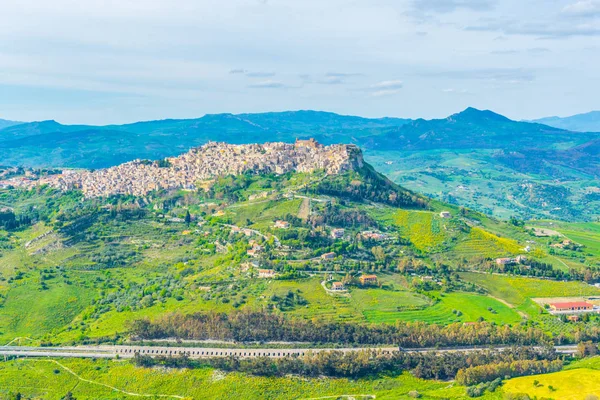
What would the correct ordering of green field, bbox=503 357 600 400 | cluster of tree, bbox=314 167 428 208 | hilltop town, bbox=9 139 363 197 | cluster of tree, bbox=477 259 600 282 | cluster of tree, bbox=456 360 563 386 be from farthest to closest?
1. hilltop town, bbox=9 139 363 197
2. cluster of tree, bbox=314 167 428 208
3. cluster of tree, bbox=477 259 600 282
4. cluster of tree, bbox=456 360 563 386
5. green field, bbox=503 357 600 400

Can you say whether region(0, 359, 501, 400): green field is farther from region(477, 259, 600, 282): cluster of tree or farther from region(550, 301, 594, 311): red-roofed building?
Result: region(477, 259, 600, 282): cluster of tree

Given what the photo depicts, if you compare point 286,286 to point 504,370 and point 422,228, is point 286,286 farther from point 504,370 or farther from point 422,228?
point 422,228

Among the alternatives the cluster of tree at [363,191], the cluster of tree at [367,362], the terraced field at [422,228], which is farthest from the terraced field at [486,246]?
the cluster of tree at [367,362]

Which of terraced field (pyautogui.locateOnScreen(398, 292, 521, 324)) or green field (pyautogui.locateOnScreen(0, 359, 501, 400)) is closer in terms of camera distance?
green field (pyautogui.locateOnScreen(0, 359, 501, 400))

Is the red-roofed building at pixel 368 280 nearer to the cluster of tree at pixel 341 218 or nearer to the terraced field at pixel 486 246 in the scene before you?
the cluster of tree at pixel 341 218

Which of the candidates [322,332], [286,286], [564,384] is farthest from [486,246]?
[564,384]

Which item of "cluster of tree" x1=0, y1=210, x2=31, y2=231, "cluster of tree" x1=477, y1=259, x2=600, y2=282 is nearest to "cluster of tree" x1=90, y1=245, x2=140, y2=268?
"cluster of tree" x1=0, y1=210, x2=31, y2=231
